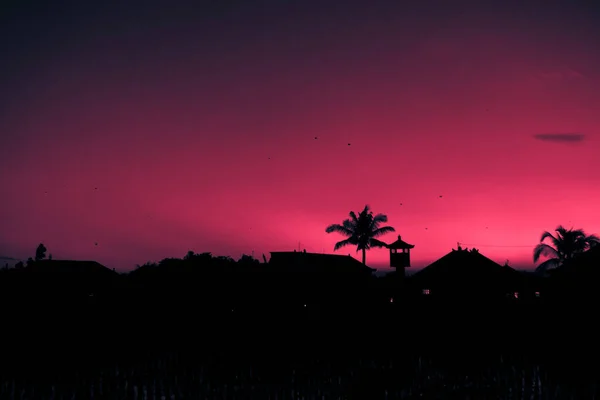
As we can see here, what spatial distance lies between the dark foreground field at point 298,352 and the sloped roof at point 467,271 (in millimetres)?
6210

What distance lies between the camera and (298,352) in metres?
20.5

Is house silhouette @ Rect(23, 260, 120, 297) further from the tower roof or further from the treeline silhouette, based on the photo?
the tower roof

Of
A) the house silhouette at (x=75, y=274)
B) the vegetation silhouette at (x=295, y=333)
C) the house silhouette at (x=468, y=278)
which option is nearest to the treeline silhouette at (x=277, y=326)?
the vegetation silhouette at (x=295, y=333)

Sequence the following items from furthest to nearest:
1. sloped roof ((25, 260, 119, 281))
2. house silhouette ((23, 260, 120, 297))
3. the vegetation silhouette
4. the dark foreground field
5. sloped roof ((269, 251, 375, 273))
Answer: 1. sloped roof ((269, 251, 375, 273))
2. sloped roof ((25, 260, 119, 281))
3. house silhouette ((23, 260, 120, 297))
4. the vegetation silhouette
5. the dark foreground field

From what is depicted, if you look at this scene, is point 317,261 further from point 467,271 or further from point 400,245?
point 467,271

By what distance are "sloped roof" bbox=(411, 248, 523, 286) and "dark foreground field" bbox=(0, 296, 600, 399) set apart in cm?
621

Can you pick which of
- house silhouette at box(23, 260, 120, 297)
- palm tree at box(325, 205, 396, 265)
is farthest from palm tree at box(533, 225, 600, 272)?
house silhouette at box(23, 260, 120, 297)

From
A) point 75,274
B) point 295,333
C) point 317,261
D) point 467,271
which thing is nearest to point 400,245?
point 467,271

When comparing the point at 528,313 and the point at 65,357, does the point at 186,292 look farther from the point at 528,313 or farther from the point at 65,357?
the point at 528,313

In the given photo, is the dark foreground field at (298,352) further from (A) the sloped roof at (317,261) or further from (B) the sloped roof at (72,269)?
(A) the sloped roof at (317,261)

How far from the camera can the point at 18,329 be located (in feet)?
64.1

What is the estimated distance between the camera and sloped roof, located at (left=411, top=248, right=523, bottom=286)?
27.1m

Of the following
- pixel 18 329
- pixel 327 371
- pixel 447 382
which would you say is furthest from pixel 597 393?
pixel 18 329

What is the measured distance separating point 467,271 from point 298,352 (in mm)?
11826
